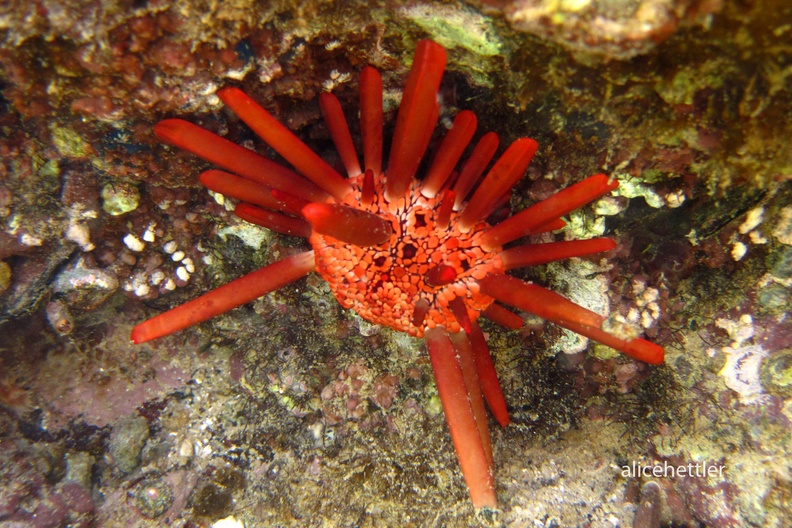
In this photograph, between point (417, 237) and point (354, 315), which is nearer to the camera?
point (417, 237)

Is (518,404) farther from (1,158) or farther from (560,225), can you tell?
(1,158)

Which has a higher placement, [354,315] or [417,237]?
[417,237]

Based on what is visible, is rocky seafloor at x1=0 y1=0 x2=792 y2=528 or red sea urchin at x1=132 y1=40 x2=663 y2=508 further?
red sea urchin at x1=132 y1=40 x2=663 y2=508

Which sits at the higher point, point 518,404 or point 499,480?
point 518,404

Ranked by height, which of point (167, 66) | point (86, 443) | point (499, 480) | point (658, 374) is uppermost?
point (167, 66)

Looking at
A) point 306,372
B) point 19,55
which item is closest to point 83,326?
point 306,372
